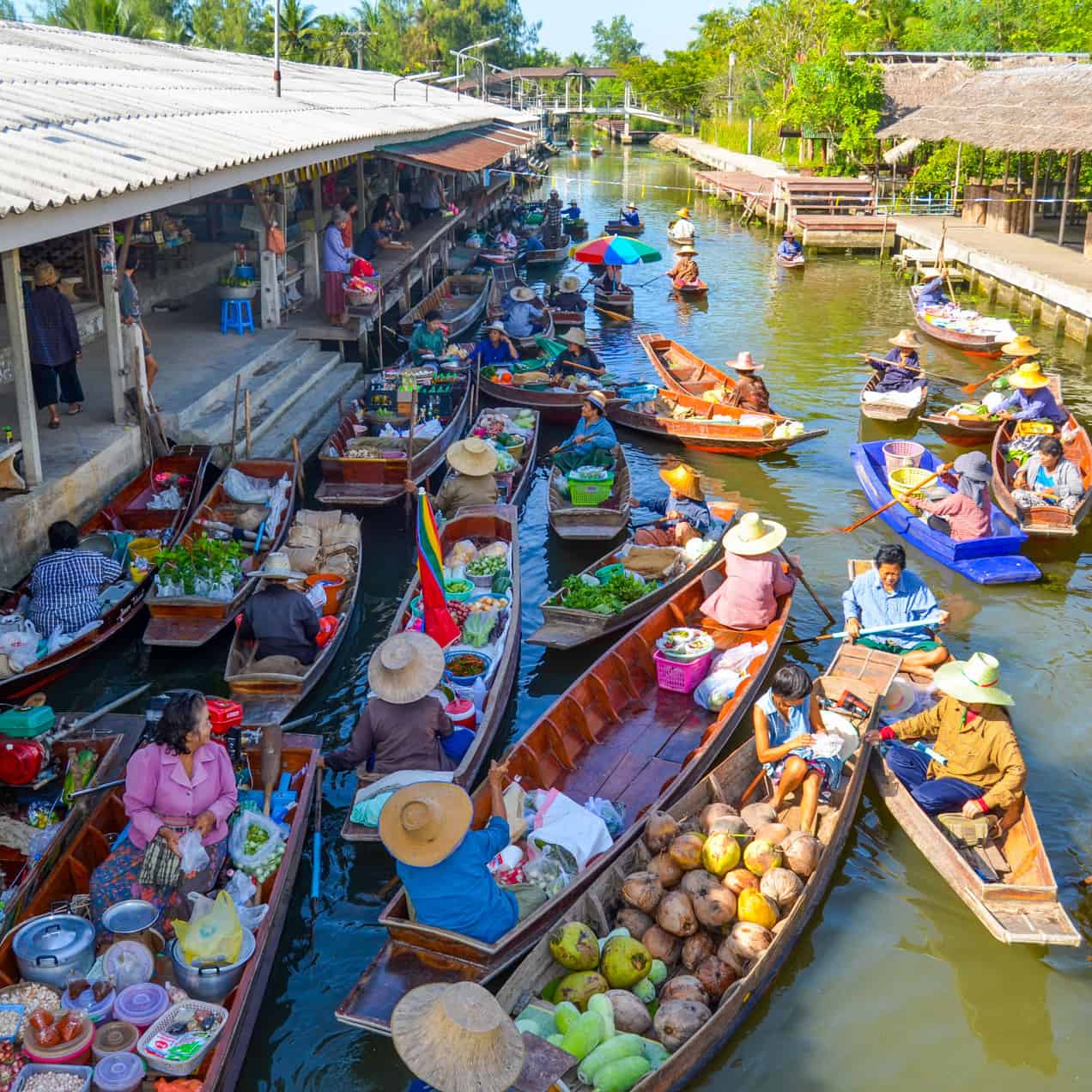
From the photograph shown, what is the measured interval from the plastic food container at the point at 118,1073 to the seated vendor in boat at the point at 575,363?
12.8 meters

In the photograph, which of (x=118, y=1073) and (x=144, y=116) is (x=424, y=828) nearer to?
(x=118, y=1073)

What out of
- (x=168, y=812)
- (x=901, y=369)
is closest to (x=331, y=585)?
(x=168, y=812)

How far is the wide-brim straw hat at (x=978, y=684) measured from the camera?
7.29 metres

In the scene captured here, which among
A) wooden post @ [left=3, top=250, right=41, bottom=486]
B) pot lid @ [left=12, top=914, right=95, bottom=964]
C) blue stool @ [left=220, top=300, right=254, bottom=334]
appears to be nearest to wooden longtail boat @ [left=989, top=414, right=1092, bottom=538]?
wooden post @ [left=3, top=250, right=41, bottom=486]

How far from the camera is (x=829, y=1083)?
20.5 ft

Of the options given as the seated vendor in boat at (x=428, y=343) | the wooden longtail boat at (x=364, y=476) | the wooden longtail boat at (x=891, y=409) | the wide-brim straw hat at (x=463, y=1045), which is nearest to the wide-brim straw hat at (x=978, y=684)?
the wide-brim straw hat at (x=463, y=1045)

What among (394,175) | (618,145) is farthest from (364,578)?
(618,145)

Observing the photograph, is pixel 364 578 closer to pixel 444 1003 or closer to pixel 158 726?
pixel 158 726

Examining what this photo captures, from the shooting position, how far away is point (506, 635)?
9.44m

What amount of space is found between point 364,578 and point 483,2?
9429 cm

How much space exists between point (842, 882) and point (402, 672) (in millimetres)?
3327

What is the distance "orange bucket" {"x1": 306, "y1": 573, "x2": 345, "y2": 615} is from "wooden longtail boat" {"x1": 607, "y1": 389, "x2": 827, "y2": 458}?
22.3ft

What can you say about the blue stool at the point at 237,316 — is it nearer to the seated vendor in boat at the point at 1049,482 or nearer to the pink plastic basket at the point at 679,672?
the pink plastic basket at the point at 679,672

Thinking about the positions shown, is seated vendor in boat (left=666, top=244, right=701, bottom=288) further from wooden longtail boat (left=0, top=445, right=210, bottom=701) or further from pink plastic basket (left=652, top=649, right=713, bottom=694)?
pink plastic basket (left=652, top=649, right=713, bottom=694)
